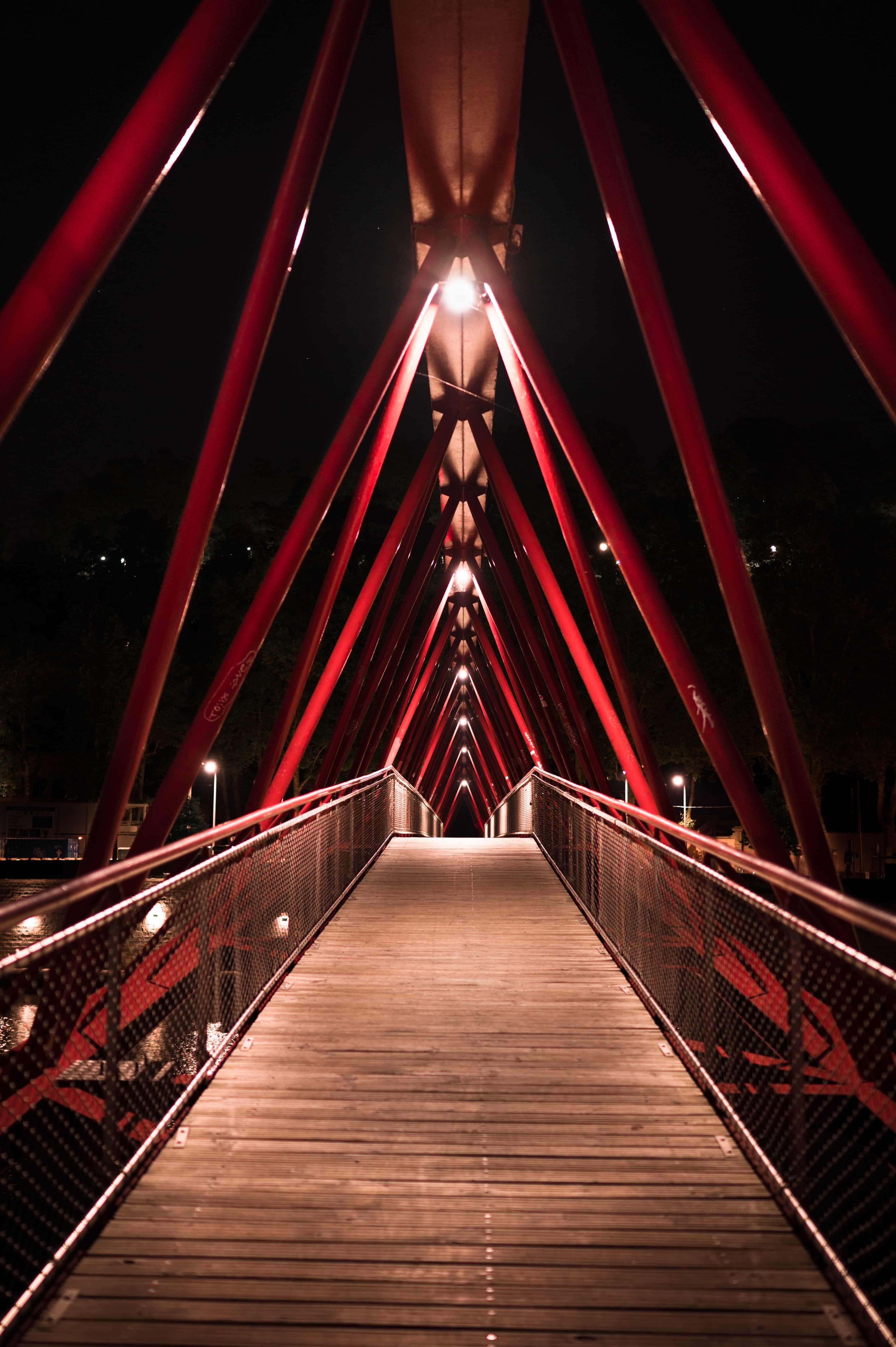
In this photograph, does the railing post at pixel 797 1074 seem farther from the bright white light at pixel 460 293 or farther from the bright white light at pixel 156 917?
the bright white light at pixel 156 917

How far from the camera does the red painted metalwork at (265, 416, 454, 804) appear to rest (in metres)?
14.4

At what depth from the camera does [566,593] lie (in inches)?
1273

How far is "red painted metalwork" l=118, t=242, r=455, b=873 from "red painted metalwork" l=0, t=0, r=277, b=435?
4.04 m

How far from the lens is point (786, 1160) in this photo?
14.4ft

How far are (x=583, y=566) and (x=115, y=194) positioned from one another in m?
9.80

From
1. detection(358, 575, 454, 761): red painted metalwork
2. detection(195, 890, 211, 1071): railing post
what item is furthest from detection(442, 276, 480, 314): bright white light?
detection(195, 890, 211, 1071): railing post

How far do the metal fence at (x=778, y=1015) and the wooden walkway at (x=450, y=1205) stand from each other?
188 mm

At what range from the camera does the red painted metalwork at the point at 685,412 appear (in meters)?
8.48

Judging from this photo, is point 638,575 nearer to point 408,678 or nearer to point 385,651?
point 385,651

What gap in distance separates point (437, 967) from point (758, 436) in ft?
143

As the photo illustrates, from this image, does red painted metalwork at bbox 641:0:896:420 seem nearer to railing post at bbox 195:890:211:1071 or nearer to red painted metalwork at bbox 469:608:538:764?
railing post at bbox 195:890:211:1071

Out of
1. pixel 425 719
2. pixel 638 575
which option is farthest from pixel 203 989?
pixel 425 719

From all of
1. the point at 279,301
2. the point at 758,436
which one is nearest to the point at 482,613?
the point at 758,436

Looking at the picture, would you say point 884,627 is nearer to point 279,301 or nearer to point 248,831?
point 248,831
